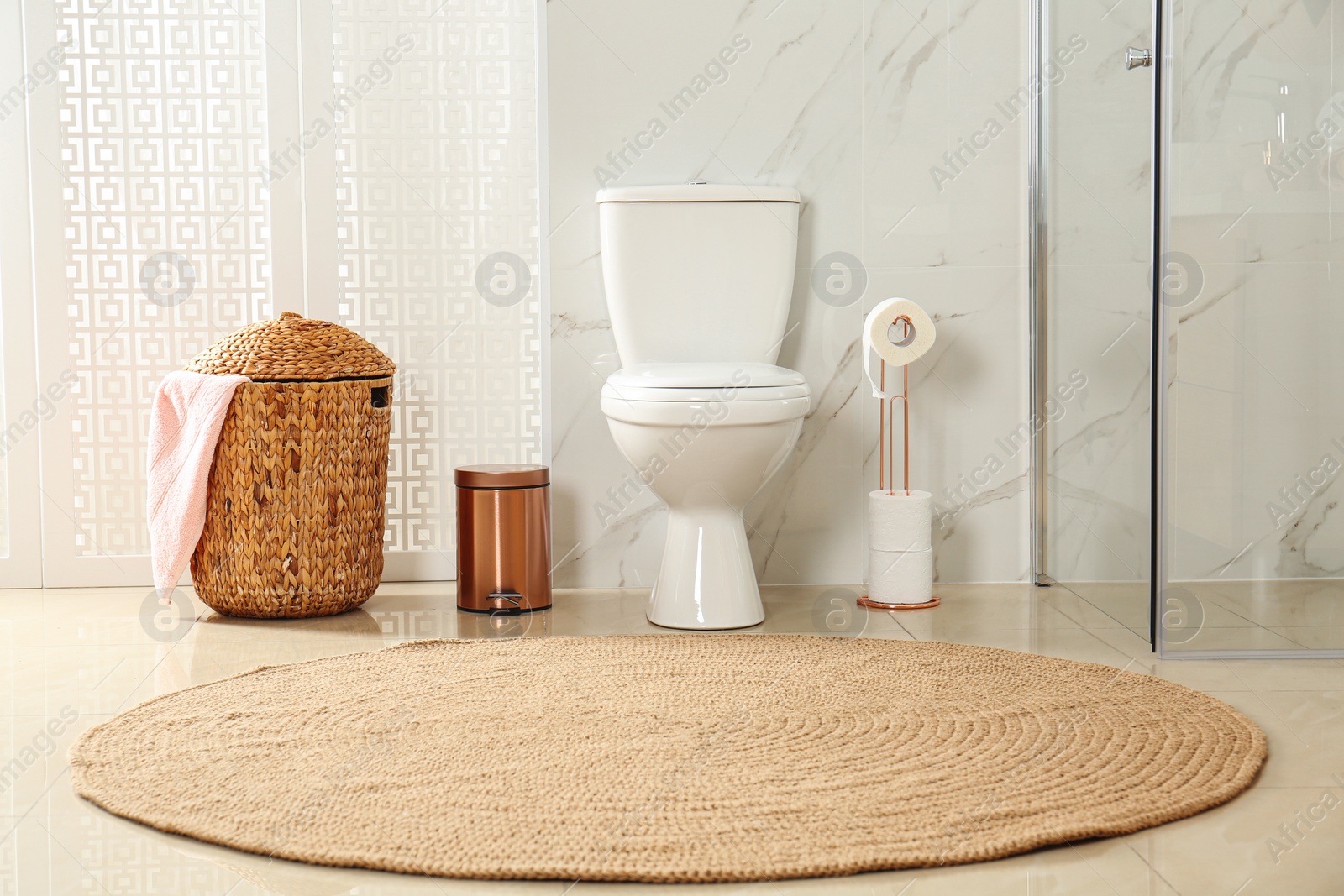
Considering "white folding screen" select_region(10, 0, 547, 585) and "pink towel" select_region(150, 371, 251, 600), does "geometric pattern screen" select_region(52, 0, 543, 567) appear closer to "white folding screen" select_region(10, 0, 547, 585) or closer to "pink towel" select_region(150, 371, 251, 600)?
"white folding screen" select_region(10, 0, 547, 585)

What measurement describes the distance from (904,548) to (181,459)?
1.44 meters

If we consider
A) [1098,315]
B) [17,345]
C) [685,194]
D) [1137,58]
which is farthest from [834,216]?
[17,345]

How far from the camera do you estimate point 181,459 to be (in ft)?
7.92

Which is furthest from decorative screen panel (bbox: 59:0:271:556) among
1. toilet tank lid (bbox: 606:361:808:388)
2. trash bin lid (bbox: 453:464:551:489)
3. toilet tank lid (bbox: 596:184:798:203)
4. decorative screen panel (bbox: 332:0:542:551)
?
toilet tank lid (bbox: 606:361:808:388)

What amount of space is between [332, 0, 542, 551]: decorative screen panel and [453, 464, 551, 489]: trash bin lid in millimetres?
296

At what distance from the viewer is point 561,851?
131 centimetres

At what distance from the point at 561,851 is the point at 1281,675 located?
4.24 feet

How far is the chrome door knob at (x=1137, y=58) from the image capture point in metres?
2.09

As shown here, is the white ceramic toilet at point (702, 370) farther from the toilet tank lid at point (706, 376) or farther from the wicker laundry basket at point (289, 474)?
the wicker laundry basket at point (289, 474)

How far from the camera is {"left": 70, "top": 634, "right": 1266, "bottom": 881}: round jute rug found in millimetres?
1332

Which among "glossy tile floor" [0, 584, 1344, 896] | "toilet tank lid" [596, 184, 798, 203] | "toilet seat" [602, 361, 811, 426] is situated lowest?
"glossy tile floor" [0, 584, 1344, 896]

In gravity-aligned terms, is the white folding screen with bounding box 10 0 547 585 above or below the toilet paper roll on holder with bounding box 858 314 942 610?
above

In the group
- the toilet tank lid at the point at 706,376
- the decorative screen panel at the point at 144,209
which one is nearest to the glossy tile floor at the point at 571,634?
the decorative screen panel at the point at 144,209

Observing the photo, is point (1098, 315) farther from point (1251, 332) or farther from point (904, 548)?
point (904, 548)
